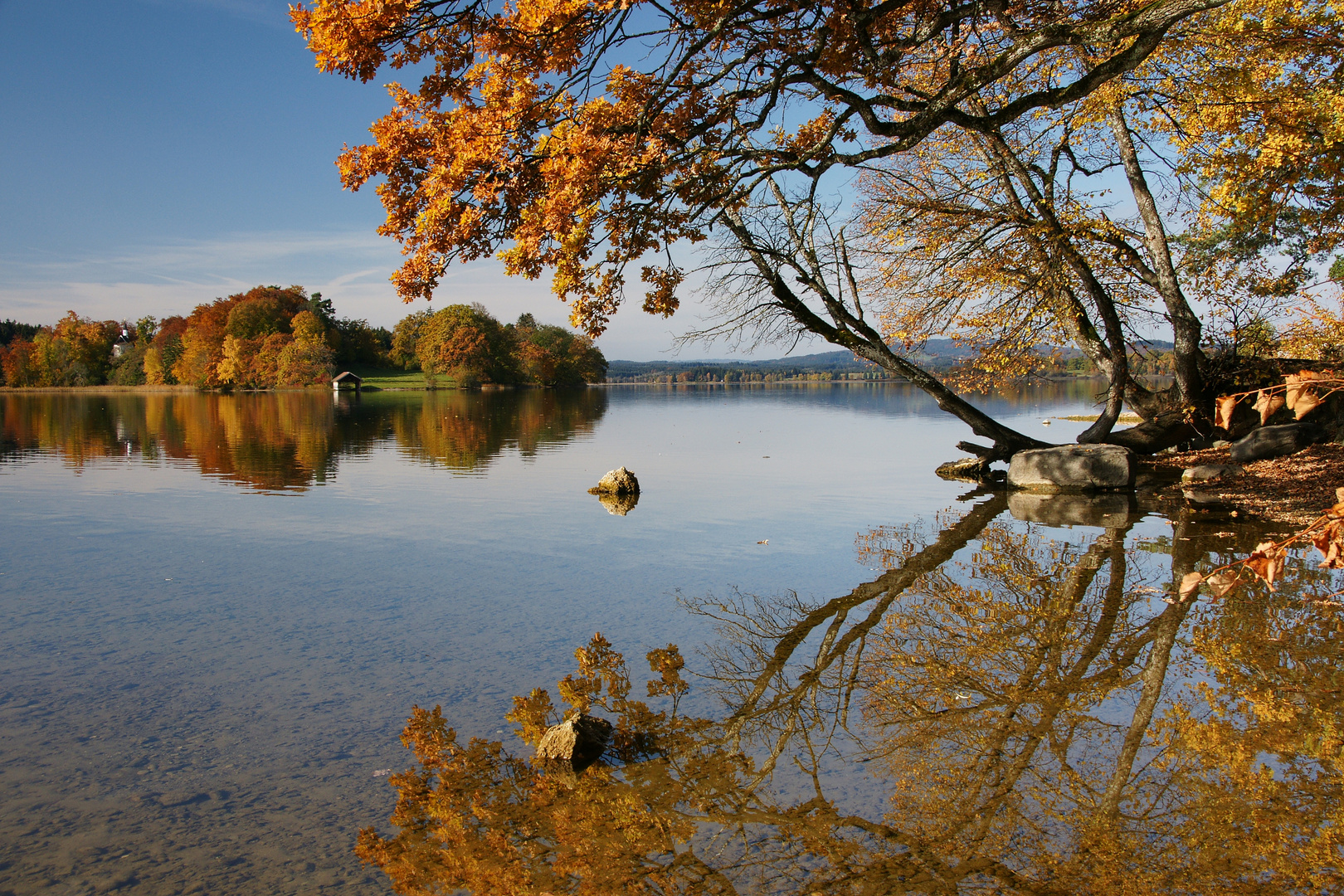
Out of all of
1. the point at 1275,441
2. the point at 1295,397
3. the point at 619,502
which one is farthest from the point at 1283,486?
the point at 1295,397

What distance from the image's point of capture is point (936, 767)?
405cm

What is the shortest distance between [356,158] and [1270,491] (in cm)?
1358

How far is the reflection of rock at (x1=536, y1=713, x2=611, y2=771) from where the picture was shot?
13.6 ft

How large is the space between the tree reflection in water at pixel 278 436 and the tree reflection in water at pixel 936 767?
12.1 m

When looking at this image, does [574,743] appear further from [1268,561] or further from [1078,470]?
[1078,470]

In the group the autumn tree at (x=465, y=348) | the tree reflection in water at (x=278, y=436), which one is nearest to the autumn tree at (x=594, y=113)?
the tree reflection in water at (x=278, y=436)

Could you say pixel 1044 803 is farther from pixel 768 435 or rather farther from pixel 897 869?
pixel 768 435

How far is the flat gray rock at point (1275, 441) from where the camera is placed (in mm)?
14656

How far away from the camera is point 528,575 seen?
8.26 m

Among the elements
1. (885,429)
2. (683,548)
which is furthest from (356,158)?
(885,429)

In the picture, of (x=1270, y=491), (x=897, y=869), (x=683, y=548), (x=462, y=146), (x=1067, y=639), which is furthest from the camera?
(x=1270, y=491)

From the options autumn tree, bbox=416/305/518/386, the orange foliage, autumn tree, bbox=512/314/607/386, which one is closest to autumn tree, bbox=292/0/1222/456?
the orange foliage

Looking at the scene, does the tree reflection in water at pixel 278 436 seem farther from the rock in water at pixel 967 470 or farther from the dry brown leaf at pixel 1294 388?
the dry brown leaf at pixel 1294 388

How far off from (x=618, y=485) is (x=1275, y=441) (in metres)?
12.3
